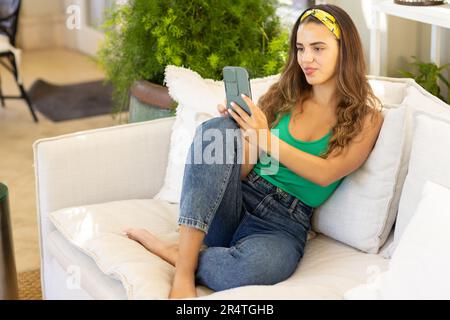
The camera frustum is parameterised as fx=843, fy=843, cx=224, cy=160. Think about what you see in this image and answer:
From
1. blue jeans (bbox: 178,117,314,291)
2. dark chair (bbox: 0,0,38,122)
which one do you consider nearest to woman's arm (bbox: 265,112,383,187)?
blue jeans (bbox: 178,117,314,291)

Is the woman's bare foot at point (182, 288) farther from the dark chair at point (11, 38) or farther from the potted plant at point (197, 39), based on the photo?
the dark chair at point (11, 38)

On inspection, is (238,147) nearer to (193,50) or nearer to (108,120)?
(193,50)

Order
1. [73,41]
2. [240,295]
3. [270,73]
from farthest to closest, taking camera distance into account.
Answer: [73,41], [270,73], [240,295]

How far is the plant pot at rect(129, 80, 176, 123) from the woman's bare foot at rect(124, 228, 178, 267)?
2.52 ft

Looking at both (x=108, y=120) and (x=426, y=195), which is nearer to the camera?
(x=426, y=195)

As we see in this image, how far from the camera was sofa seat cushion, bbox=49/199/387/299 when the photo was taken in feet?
6.36

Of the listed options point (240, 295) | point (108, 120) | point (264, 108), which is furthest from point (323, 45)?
point (108, 120)

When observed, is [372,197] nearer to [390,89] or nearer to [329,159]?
[329,159]

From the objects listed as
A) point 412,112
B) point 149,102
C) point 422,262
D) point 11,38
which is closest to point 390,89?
point 412,112

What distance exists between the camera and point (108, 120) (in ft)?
15.5

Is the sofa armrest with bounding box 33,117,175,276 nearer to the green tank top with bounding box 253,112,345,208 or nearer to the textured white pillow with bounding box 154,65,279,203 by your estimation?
the textured white pillow with bounding box 154,65,279,203

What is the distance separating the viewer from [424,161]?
2062mm

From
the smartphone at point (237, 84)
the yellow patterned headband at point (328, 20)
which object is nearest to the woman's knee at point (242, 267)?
the smartphone at point (237, 84)

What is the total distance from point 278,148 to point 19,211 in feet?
5.87
